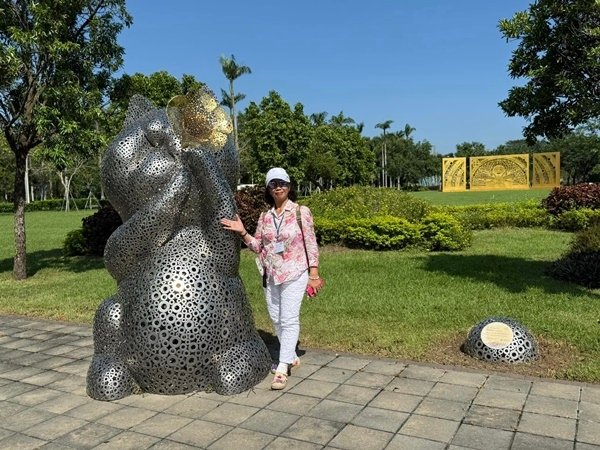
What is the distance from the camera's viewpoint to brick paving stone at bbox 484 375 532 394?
14.2ft

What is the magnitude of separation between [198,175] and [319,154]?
4318cm

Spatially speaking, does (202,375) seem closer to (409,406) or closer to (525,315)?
(409,406)

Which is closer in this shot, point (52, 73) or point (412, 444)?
point (412, 444)

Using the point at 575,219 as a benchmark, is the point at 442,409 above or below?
below

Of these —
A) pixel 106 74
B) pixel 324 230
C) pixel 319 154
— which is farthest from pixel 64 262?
pixel 319 154

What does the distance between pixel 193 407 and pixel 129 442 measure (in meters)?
0.61

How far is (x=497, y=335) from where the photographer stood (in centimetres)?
514

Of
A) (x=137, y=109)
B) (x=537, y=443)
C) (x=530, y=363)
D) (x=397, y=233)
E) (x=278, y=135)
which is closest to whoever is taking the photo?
(x=537, y=443)

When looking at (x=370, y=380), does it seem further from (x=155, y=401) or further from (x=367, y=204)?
(x=367, y=204)

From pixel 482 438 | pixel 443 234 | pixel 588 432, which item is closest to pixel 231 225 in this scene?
pixel 482 438

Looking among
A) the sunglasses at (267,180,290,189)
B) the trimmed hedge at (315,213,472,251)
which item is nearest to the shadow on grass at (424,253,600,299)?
the trimmed hedge at (315,213,472,251)

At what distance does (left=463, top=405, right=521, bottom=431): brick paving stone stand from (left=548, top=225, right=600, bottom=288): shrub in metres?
5.26

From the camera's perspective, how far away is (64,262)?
1284 centimetres

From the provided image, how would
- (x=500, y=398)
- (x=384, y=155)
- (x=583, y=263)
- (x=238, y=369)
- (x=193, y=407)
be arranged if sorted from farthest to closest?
(x=384, y=155)
(x=583, y=263)
(x=238, y=369)
(x=500, y=398)
(x=193, y=407)
